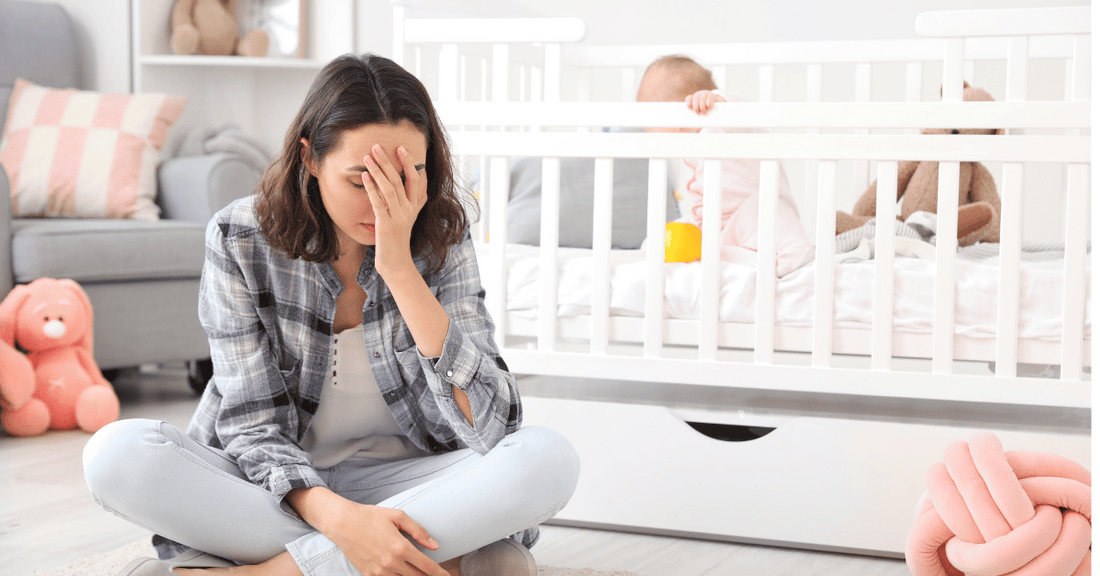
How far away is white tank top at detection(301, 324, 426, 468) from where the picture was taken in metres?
0.96

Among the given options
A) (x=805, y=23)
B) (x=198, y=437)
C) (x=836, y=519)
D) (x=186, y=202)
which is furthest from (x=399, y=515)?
(x=805, y=23)

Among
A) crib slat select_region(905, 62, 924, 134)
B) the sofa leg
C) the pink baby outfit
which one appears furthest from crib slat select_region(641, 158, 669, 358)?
the sofa leg

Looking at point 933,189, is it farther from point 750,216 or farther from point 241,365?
point 241,365

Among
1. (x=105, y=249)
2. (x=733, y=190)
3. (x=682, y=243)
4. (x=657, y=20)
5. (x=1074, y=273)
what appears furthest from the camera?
(x=657, y=20)

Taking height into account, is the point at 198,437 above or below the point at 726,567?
above

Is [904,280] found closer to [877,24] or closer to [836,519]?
[836,519]

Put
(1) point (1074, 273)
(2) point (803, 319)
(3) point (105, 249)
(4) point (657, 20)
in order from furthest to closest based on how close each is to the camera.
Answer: (4) point (657, 20), (3) point (105, 249), (2) point (803, 319), (1) point (1074, 273)

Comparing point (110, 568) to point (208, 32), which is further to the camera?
point (208, 32)

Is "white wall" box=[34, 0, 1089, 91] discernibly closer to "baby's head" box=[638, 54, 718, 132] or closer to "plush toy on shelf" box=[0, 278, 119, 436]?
"baby's head" box=[638, 54, 718, 132]

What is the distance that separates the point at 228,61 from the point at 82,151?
1.63 feet

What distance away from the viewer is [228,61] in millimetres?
2451

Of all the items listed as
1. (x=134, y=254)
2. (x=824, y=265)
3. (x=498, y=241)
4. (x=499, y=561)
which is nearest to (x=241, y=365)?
(x=499, y=561)

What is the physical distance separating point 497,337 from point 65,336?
36.2 inches

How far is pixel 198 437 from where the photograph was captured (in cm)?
94
